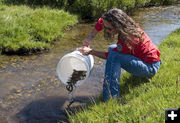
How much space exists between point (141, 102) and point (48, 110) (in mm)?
1696

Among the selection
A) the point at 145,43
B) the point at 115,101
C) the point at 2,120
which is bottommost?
the point at 2,120

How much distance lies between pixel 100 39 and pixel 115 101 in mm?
5180

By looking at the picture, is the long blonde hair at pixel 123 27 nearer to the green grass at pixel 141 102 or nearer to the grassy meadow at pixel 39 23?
the green grass at pixel 141 102

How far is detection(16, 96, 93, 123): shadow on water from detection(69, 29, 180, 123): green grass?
2.25 feet

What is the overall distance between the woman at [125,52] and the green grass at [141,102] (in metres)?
0.19

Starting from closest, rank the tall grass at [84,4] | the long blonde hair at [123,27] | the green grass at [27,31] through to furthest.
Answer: the long blonde hair at [123,27], the green grass at [27,31], the tall grass at [84,4]

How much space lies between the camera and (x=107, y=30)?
3391mm

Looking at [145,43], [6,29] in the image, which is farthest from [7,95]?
[6,29]

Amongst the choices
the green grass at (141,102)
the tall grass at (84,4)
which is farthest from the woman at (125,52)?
the tall grass at (84,4)

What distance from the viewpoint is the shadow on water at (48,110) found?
12.0 ft

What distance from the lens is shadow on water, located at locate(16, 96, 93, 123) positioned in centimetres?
366

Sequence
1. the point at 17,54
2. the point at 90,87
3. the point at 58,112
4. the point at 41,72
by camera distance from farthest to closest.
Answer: the point at 17,54 → the point at 41,72 → the point at 90,87 → the point at 58,112

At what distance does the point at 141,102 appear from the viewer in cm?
285

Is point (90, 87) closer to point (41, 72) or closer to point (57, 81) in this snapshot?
point (57, 81)
